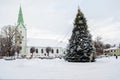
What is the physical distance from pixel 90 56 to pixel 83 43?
217 cm

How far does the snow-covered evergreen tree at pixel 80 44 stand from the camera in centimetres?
2977

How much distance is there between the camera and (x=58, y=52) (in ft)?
362

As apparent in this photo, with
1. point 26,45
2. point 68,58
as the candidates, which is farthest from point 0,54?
point 68,58

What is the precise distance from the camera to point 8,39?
59281 millimetres

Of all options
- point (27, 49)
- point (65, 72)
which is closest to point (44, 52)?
point (27, 49)

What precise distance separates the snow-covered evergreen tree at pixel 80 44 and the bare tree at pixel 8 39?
3181cm

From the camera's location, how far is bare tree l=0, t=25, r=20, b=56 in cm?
5917

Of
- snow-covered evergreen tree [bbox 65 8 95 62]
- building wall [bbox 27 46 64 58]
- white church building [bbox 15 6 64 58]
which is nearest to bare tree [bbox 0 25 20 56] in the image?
snow-covered evergreen tree [bbox 65 8 95 62]

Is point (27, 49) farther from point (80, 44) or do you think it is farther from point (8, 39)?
point (80, 44)

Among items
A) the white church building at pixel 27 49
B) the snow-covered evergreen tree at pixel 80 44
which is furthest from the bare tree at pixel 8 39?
the white church building at pixel 27 49

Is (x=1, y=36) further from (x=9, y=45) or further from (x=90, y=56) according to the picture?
(x=90, y=56)

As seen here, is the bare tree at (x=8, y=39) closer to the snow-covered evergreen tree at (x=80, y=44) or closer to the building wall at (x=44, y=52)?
the snow-covered evergreen tree at (x=80, y=44)

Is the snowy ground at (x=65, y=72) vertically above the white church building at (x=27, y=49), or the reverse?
the white church building at (x=27, y=49)

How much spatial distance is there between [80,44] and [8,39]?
34.0 metres
